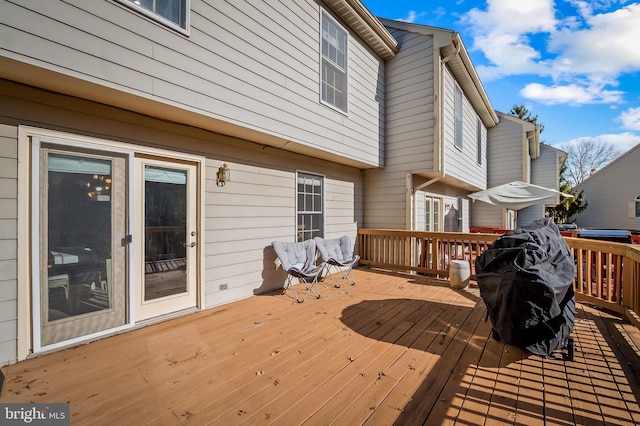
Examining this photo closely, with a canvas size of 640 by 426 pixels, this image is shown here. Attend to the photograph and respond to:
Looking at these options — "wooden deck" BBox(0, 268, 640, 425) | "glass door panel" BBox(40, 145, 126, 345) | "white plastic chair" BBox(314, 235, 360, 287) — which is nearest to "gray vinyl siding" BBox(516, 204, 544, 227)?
"wooden deck" BBox(0, 268, 640, 425)

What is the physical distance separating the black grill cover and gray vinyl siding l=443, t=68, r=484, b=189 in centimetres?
404

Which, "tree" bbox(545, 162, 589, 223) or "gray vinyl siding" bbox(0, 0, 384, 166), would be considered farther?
"tree" bbox(545, 162, 589, 223)

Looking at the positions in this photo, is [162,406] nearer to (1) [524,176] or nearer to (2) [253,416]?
(2) [253,416]

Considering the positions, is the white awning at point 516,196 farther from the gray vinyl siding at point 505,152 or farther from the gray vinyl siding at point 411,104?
the gray vinyl siding at point 505,152

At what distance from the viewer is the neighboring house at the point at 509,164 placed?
10.3 m

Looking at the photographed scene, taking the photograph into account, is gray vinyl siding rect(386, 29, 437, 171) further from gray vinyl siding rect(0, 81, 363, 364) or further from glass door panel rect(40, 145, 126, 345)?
glass door panel rect(40, 145, 126, 345)

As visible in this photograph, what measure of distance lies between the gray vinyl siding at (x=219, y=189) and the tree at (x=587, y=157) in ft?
103

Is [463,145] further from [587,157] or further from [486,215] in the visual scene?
[587,157]

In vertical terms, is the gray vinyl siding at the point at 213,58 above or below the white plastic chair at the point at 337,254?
above

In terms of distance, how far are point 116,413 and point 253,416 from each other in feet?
3.01

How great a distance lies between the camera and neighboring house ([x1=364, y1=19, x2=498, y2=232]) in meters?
5.89

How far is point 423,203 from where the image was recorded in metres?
7.18

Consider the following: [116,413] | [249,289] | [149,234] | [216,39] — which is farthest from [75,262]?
[216,39]

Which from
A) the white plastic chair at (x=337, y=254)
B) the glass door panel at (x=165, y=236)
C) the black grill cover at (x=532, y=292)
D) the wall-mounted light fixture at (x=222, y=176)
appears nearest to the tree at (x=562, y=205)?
the white plastic chair at (x=337, y=254)
